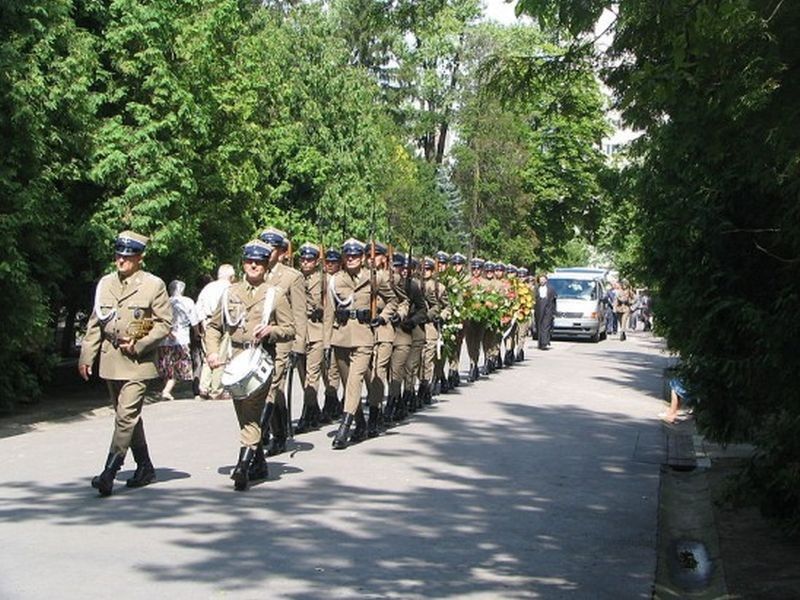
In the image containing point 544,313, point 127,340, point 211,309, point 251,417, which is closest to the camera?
point 127,340

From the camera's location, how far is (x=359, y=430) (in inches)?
556

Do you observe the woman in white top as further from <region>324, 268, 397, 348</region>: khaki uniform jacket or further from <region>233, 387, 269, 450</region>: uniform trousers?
<region>233, 387, 269, 450</region>: uniform trousers

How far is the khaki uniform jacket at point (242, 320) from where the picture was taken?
11.0 meters

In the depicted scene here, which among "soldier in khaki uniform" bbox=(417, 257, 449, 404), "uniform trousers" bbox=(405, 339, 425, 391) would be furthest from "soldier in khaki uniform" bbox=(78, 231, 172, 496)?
"soldier in khaki uniform" bbox=(417, 257, 449, 404)

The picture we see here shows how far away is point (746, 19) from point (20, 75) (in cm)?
1222

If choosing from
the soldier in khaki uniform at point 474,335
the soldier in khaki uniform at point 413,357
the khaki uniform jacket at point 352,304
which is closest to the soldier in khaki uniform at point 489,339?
the soldier in khaki uniform at point 474,335

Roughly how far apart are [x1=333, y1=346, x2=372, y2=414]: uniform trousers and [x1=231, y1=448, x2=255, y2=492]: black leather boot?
9.33ft

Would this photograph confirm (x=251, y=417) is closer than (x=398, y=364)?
Yes

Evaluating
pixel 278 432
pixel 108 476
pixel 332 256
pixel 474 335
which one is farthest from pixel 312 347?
pixel 474 335

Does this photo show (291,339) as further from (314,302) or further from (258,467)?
(314,302)

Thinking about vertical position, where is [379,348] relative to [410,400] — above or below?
above

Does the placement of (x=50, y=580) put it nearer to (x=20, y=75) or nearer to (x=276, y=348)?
(x=276, y=348)

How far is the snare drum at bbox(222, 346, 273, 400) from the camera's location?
34.1ft

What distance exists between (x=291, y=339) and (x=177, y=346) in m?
8.61
